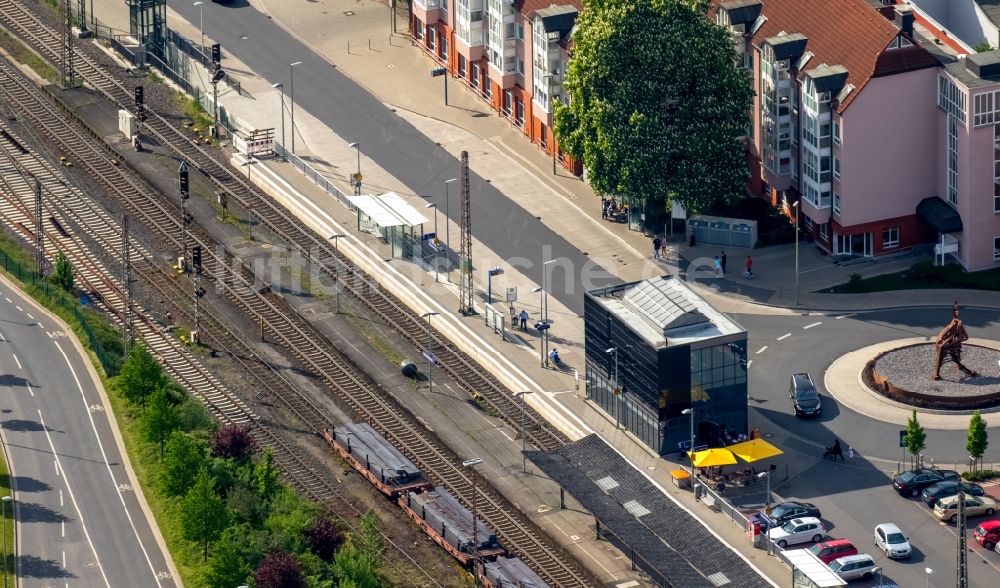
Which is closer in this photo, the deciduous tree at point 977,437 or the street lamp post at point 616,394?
the deciduous tree at point 977,437

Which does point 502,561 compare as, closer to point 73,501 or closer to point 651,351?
point 651,351

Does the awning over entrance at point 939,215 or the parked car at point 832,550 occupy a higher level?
the awning over entrance at point 939,215

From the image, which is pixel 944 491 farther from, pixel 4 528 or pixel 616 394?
pixel 4 528

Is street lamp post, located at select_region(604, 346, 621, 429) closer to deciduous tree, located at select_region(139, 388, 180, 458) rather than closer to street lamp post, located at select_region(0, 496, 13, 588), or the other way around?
deciduous tree, located at select_region(139, 388, 180, 458)

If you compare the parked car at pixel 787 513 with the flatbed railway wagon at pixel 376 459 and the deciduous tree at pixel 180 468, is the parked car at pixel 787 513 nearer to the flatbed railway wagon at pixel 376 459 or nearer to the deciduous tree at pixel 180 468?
the flatbed railway wagon at pixel 376 459

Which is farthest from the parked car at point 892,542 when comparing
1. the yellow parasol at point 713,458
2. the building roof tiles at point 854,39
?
the building roof tiles at point 854,39


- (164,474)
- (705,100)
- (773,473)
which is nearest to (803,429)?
(773,473)

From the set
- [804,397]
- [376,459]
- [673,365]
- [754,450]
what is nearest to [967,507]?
[754,450]
